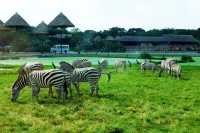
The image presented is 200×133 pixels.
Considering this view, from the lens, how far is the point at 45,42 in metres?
74.3

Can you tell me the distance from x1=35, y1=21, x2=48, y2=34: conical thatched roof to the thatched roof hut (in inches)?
45.3

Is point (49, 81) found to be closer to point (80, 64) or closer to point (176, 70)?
point (80, 64)

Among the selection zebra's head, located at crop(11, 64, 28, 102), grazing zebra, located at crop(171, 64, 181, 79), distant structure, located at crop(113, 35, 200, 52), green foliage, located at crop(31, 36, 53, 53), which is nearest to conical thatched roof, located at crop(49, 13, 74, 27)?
green foliage, located at crop(31, 36, 53, 53)

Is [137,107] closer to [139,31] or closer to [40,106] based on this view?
[40,106]

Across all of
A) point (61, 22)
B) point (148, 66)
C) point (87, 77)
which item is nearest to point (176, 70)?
point (148, 66)

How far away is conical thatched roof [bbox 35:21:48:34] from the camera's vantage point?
76.7 m

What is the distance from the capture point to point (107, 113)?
12242 mm

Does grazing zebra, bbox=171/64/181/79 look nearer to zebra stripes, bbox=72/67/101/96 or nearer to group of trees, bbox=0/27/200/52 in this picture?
zebra stripes, bbox=72/67/101/96

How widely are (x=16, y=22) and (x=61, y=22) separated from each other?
7.33 meters

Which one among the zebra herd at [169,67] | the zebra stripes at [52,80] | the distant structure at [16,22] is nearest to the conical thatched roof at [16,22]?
the distant structure at [16,22]

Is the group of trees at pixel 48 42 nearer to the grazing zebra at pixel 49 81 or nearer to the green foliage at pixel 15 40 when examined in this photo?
the green foliage at pixel 15 40

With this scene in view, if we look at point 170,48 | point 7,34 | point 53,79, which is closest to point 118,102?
point 53,79

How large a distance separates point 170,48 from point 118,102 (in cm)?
7323

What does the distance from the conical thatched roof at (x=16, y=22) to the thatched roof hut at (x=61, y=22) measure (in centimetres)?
444
